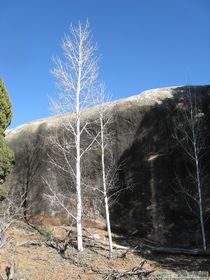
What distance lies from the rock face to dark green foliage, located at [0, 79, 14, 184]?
3.50 metres

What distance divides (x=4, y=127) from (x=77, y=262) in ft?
26.4

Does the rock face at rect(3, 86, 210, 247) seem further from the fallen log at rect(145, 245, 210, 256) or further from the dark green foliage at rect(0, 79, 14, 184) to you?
the dark green foliage at rect(0, 79, 14, 184)

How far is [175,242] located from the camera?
17.8 metres

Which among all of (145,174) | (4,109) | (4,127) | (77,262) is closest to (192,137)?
(145,174)

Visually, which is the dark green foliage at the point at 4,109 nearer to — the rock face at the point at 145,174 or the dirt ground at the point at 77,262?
the rock face at the point at 145,174

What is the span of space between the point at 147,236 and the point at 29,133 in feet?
35.1

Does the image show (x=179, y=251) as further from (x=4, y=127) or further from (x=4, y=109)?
(x=4, y=109)

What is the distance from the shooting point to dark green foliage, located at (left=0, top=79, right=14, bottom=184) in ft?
62.8

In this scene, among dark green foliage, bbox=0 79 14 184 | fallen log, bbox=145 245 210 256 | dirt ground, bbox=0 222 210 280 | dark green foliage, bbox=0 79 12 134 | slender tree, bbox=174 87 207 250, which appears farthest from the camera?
dark green foliage, bbox=0 79 12 134

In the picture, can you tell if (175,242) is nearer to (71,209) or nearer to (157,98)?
(71,209)

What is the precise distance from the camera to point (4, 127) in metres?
19.5

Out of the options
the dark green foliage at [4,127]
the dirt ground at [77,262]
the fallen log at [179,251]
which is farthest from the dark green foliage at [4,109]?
the fallen log at [179,251]

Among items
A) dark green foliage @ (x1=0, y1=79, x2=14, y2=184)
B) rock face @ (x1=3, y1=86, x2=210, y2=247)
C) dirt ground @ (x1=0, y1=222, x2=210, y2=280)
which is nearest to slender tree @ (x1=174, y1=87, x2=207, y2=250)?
rock face @ (x1=3, y1=86, x2=210, y2=247)

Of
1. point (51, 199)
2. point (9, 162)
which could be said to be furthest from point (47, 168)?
point (9, 162)
